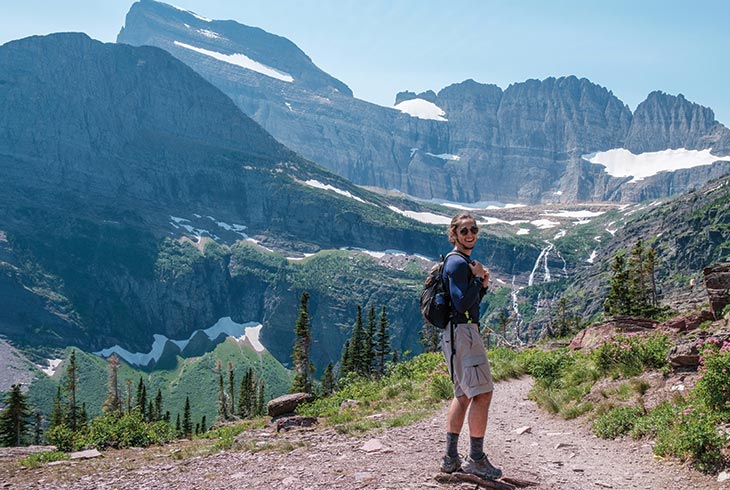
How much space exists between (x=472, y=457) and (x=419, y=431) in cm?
431

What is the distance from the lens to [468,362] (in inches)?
350

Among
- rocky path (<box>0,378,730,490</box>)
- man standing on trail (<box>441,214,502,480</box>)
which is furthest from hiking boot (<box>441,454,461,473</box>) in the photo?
rocky path (<box>0,378,730,490</box>)

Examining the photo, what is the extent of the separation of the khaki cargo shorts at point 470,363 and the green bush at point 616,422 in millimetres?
4608

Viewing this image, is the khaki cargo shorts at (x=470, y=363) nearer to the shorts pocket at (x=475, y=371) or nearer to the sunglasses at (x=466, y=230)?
the shorts pocket at (x=475, y=371)

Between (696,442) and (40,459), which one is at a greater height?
(696,442)

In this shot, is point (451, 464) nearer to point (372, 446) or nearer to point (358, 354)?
point (372, 446)

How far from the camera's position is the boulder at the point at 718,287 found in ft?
64.6

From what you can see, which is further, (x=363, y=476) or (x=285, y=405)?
(x=285, y=405)

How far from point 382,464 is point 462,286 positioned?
12.1 ft

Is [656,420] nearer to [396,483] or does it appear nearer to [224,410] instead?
[396,483]

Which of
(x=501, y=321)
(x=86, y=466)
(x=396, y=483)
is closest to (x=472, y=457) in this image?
(x=396, y=483)

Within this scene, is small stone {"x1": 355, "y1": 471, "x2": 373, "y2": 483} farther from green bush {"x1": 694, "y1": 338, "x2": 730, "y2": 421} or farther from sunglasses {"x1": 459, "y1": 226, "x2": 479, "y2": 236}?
green bush {"x1": 694, "y1": 338, "x2": 730, "y2": 421}

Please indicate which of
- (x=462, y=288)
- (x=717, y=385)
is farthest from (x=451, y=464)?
(x=717, y=385)

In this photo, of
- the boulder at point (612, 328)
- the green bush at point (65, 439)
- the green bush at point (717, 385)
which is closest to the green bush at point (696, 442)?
the green bush at point (717, 385)
